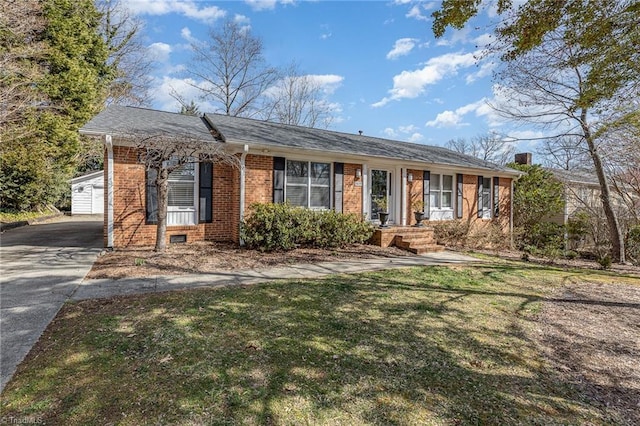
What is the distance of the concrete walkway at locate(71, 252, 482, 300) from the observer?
525 centimetres

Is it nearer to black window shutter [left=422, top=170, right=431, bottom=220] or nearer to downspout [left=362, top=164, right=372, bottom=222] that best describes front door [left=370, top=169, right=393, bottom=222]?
downspout [left=362, top=164, right=372, bottom=222]

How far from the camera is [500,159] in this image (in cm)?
3641

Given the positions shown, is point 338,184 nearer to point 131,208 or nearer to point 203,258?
point 203,258

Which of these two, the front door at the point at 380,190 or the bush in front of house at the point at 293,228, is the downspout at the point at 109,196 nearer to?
the bush in front of house at the point at 293,228

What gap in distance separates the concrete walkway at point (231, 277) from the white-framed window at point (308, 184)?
308 centimetres

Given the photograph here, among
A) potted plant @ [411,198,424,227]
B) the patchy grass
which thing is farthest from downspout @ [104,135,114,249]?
the patchy grass

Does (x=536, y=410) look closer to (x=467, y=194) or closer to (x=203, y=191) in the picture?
(x=203, y=191)

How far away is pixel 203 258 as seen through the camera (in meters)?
7.74

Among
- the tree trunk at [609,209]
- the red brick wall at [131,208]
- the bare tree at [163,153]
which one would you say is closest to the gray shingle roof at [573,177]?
the tree trunk at [609,209]

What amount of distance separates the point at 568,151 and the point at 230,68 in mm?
23551

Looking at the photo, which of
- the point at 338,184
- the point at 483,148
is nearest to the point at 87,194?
the point at 338,184

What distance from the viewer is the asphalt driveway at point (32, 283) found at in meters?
3.42

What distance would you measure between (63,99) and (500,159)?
39.0m

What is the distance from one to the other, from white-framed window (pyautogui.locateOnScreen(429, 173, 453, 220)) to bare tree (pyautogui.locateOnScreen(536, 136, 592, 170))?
3.65m
